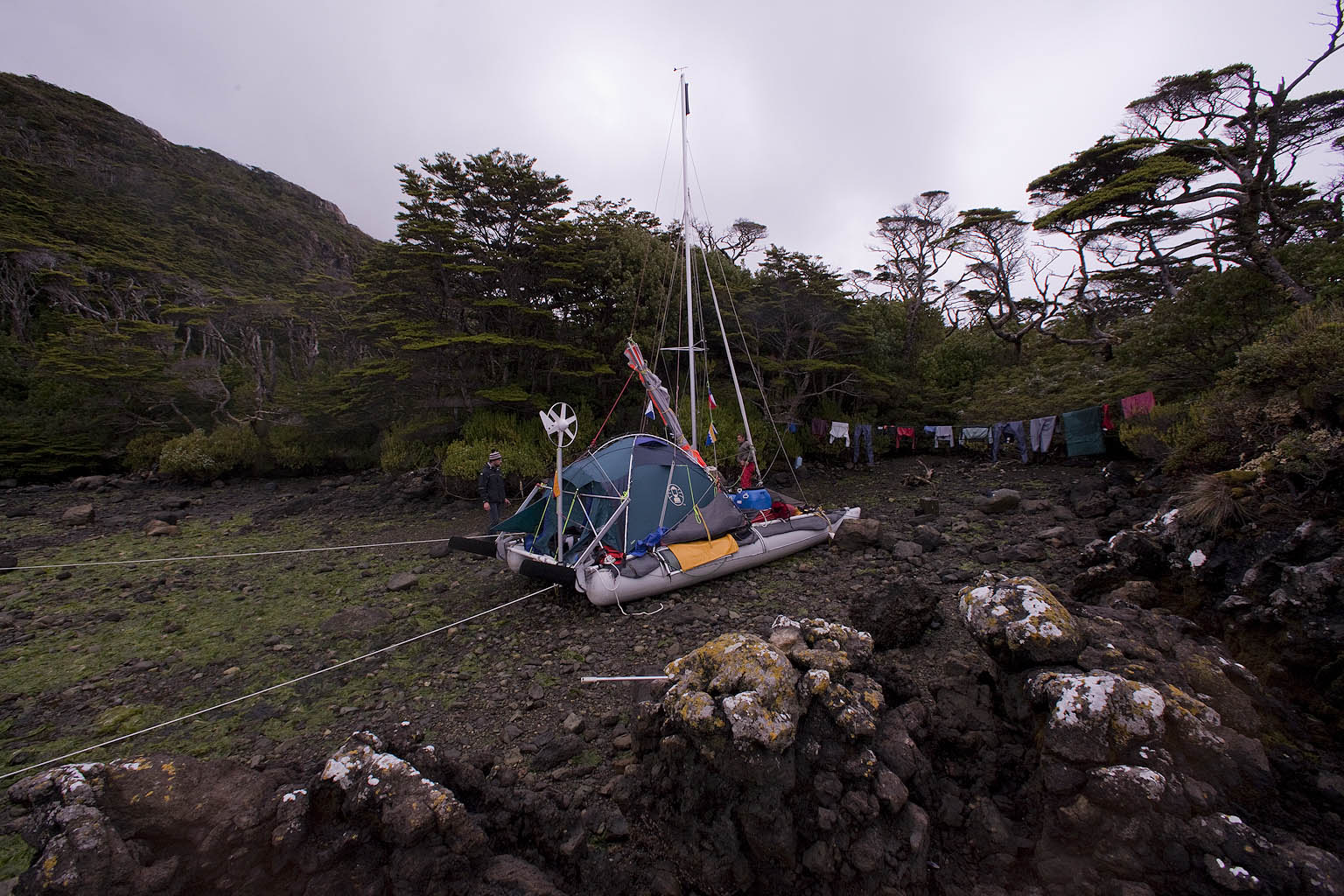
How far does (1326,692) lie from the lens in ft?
11.5

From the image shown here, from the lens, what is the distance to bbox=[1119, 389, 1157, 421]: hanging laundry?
10.6 meters

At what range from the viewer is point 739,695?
313 centimetres

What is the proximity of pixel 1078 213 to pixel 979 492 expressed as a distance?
22.9 feet

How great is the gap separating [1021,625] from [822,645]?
1386 mm

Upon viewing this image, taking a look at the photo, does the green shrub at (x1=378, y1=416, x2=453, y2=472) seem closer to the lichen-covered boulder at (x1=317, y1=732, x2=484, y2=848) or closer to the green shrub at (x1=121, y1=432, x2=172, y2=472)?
the green shrub at (x1=121, y1=432, x2=172, y2=472)

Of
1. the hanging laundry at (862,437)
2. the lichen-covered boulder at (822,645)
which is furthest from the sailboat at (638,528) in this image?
the hanging laundry at (862,437)

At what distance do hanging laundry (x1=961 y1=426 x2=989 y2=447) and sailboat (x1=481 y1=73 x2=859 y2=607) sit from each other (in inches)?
322

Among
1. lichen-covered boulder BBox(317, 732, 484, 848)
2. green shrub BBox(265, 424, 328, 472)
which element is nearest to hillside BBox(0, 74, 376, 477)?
green shrub BBox(265, 424, 328, 472)

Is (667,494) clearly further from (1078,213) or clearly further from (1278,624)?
(1078,213)

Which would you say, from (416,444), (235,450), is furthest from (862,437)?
(235,450)

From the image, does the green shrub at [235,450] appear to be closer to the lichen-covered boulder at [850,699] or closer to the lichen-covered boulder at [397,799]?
the lichen-covered boulder at [397,799]

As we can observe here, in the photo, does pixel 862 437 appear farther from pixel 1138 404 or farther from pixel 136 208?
pixel 136 208

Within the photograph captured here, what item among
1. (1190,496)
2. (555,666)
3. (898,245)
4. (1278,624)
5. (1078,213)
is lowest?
(555,666)

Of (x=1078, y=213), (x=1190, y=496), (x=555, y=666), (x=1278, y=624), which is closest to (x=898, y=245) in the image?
(x=1078, y=213)
